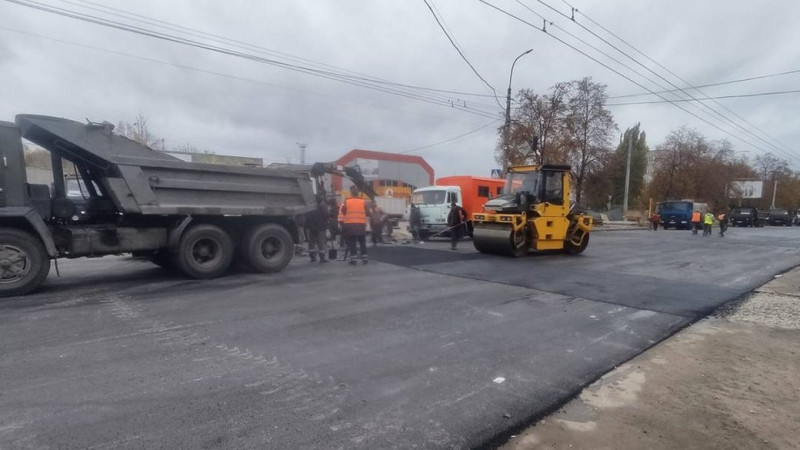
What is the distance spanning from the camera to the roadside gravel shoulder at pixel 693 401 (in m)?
2.90

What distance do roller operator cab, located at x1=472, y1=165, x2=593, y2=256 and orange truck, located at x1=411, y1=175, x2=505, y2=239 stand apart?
3.92 m

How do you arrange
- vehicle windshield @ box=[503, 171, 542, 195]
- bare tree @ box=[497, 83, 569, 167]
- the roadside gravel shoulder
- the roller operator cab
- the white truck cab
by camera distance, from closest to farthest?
the roadside gravel shoulder < the roller operator cab < vehicle windshield @ box=[503, 171, 542, 195] < the white truck cab < bare tree @ box=[497, 83, 569, 167]

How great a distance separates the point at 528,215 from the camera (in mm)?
12195

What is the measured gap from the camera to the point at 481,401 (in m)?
3.37

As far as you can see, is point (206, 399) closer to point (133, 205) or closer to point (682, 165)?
point (133, 205)

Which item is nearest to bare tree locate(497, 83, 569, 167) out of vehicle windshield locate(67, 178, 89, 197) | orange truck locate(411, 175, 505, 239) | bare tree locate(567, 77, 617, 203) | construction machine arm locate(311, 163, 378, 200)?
bare tree locate(567, 77, 617, 203)

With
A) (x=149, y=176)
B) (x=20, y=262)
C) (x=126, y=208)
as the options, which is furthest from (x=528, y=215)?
(x=20, y=262)

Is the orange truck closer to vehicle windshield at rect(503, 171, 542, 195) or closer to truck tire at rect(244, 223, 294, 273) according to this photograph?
vehicle windshield at rect(503, 171, 542, 195)

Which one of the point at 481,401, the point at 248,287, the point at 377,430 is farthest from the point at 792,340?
the point at 248,287

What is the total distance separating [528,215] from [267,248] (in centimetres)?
707

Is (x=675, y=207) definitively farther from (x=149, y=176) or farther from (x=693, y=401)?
(x=149, y=176)

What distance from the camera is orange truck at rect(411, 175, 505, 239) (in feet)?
56.0

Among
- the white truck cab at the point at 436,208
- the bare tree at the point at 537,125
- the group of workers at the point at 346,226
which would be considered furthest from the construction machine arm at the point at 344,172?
the bare tree at the point at 537,125

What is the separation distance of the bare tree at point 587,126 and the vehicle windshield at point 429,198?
47.2 feet
